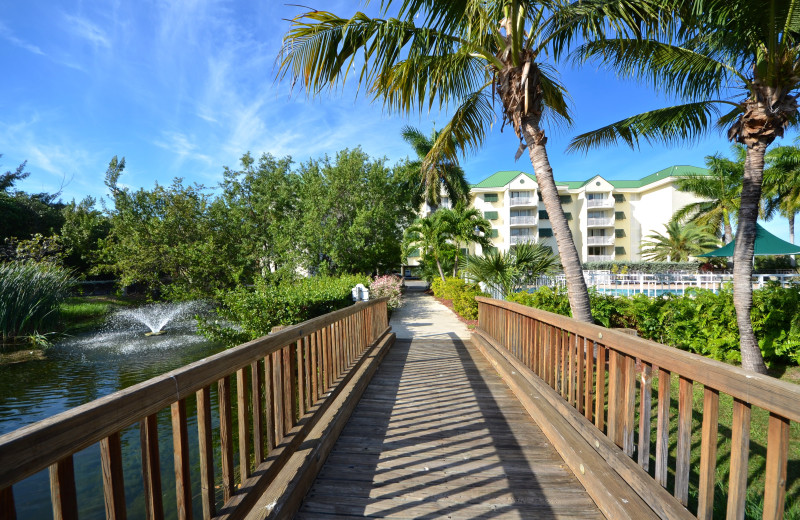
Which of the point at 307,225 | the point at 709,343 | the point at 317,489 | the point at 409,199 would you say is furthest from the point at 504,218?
the point at 317,489

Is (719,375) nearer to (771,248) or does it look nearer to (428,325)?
(428,325)

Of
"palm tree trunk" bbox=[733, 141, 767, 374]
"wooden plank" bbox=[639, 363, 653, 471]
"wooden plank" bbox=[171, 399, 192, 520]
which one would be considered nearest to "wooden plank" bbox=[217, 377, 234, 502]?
"wooden plank" bbox=[171, 399, 192, 520]

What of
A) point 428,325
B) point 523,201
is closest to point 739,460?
point 428,325

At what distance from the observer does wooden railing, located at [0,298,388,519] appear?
979 mm

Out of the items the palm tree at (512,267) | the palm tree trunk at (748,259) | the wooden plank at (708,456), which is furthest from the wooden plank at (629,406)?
the palm tree at (512,267)

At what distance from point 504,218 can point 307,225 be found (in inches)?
1101

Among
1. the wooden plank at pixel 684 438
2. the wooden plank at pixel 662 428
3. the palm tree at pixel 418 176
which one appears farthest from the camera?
the palm tree at pixel 418 176

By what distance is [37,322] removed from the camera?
39.7 feet

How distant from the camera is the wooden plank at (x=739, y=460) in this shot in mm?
1497

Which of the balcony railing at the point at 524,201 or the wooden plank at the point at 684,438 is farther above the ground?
the balcony railing at the point at 524,201

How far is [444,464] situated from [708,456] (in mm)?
1746

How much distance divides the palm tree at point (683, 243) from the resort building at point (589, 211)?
591 cm

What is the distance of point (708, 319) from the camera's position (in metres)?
6.86

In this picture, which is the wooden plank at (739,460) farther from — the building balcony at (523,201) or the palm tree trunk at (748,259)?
the building balcony at (523,201)
